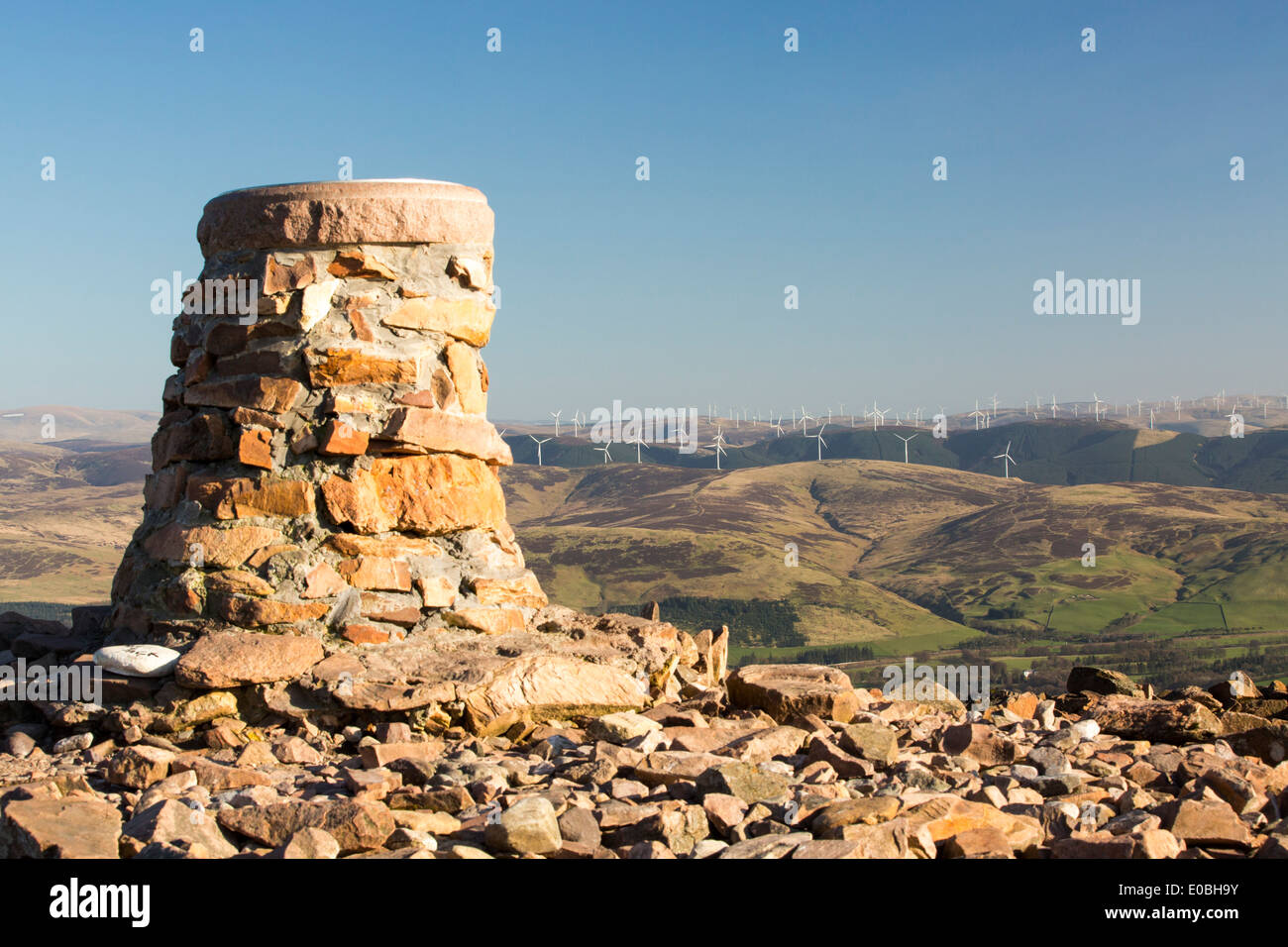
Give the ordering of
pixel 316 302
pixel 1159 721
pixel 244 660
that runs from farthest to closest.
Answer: pixel 316 302 → pixel 1159 721 → pixel 244 660

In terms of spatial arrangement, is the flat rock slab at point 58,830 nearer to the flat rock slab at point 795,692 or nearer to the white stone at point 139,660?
the white stone at point 139,660

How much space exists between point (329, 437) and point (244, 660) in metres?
1.70

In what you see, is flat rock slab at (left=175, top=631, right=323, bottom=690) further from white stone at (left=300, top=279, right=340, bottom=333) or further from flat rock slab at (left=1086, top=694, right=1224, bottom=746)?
flat rock slab at (left=1086, top=694, right=1224, bottom=746)

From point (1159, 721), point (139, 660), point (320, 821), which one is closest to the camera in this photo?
point (320, 821)

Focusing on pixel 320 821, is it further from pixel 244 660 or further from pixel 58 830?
pixel 244 660

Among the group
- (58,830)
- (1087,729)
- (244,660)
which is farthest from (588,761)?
(1087,729)

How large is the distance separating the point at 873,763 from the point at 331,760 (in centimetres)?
330

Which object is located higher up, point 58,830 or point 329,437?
point 329,437

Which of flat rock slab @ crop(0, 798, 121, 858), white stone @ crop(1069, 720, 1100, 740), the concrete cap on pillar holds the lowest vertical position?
white stone @ crop(1069, 720, 1100, 740)

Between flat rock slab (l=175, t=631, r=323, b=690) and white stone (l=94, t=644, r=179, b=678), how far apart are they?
0.23m

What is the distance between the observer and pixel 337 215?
835 centimetres

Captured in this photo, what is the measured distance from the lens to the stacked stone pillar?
26.5ft

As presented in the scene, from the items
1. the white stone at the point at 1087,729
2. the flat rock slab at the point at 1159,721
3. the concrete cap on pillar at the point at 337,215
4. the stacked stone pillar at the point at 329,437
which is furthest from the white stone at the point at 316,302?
the flat rock slab at the point at 1159,721

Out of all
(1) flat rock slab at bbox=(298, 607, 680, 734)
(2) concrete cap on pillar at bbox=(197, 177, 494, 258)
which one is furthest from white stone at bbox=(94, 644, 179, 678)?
(2) concrete cap on pillar at bbox=(197, 177, 494, 258)
